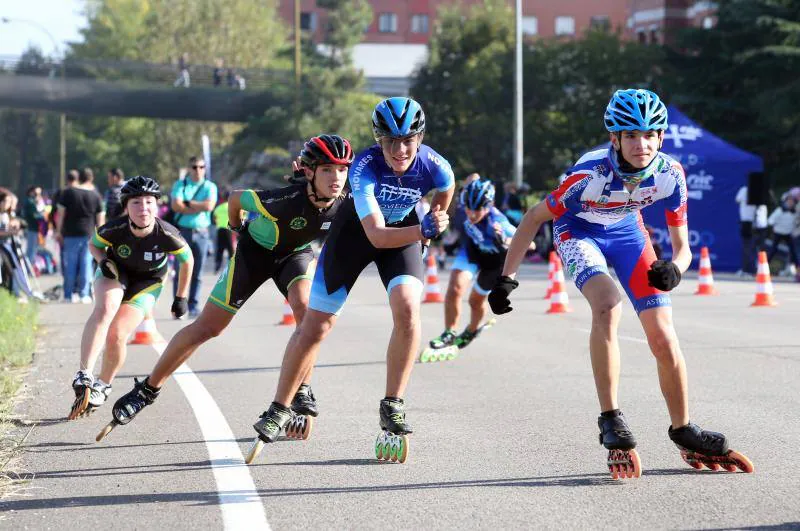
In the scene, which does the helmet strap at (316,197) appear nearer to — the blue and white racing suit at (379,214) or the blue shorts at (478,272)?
the blue and white racing suit at (379,214)

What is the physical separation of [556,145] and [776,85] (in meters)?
12.3

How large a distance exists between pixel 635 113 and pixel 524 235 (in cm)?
86

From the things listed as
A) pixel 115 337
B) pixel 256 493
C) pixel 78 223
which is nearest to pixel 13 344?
pixel 115 337

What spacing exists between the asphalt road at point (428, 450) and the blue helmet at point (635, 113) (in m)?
1.67

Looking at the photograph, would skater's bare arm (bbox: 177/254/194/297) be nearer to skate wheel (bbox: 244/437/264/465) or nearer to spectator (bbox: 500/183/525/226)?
skate wheel (bbox: 244/437/264/465)

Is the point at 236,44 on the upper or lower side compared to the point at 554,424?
upper

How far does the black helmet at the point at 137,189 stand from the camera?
945 centimetres


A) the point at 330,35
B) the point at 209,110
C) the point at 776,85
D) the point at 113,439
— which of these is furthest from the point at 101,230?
the point at 330,35

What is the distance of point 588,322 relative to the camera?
55.1 ft

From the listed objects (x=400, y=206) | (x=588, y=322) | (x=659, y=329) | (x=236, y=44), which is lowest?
(x=588, y=322)

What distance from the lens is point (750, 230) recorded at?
27.4 meters

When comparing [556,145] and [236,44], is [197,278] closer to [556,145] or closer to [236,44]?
[556,145]

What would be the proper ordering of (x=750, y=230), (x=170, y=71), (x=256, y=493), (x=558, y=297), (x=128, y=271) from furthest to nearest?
(x=170, y=71) < (x=750, y=230) < (x=558, y=297) < (x=128, y=271) < (x=256, y=493)

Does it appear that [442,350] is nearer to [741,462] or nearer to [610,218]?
[610,218]
